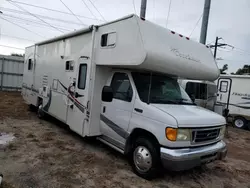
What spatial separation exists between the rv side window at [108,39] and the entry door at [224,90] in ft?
30.0

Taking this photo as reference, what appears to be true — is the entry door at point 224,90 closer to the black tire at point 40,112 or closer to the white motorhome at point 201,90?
the white motorhome at point 201,90

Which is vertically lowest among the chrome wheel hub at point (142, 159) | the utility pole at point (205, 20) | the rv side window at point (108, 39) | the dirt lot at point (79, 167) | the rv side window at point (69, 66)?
the dirt lot at point (79, 167)

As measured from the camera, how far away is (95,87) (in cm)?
534

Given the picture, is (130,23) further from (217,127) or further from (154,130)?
(217,127)

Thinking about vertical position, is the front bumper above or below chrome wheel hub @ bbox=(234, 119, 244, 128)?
above

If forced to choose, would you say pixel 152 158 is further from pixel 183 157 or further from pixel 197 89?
pixel 197 89

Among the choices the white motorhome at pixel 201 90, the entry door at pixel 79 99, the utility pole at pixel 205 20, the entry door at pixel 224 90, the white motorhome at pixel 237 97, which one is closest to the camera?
the entry door at pixel 79 99

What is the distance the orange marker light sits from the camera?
3664 mm

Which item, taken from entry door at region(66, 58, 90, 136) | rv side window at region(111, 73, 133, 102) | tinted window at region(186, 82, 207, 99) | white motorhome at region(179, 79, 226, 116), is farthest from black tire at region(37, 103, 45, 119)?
tinted window at region(186, 82, 207, 99)

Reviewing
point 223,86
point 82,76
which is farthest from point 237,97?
point 82,76

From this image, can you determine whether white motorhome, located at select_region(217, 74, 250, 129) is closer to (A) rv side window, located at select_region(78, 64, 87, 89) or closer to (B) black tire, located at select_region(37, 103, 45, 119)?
(A) rv side window, located at select_region(78, 64, 87, 89)

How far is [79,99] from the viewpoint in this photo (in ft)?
19.0

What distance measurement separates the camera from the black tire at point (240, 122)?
1138cm

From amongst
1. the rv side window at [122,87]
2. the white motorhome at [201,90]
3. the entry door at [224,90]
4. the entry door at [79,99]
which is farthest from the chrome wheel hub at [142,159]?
the entry door at [224,90]
